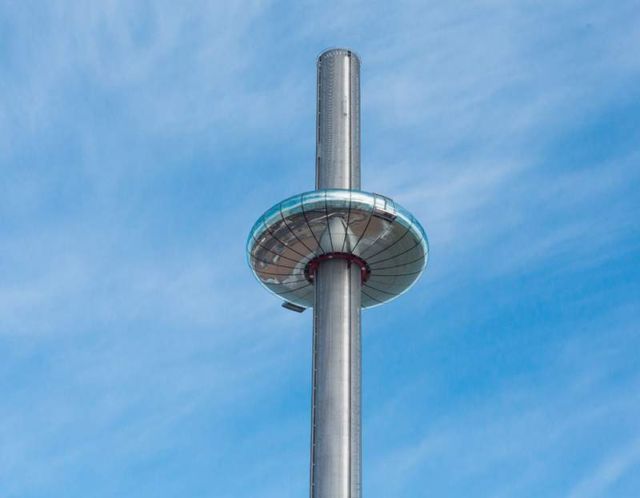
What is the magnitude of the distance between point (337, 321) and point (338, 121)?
17.2 m

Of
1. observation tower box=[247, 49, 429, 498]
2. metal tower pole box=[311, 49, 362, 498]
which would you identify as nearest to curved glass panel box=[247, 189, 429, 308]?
observation tower box=[247, 49, 429, 498]

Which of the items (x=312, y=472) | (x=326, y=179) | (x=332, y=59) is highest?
(x=332, y=59)

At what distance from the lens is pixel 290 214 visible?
2891 inches

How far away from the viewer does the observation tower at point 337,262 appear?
68312 mm

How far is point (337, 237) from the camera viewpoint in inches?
2923

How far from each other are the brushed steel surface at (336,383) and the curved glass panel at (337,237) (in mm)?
1814

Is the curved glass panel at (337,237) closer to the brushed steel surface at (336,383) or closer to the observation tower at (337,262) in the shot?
the observation tower at (337,262)

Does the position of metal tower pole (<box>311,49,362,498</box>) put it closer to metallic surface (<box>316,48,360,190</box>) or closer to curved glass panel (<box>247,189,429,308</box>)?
metallic surface (<box>316,48,360,190</box>)

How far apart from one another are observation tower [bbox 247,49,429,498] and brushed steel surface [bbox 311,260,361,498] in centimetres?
6

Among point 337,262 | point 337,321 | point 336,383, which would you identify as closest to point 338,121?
point 337,262

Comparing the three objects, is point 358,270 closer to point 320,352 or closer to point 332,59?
point 320,352

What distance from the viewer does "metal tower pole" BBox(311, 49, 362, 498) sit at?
6731cm

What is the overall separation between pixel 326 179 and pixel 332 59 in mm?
12178

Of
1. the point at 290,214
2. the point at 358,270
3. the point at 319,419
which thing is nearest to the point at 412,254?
the point at 358,270
